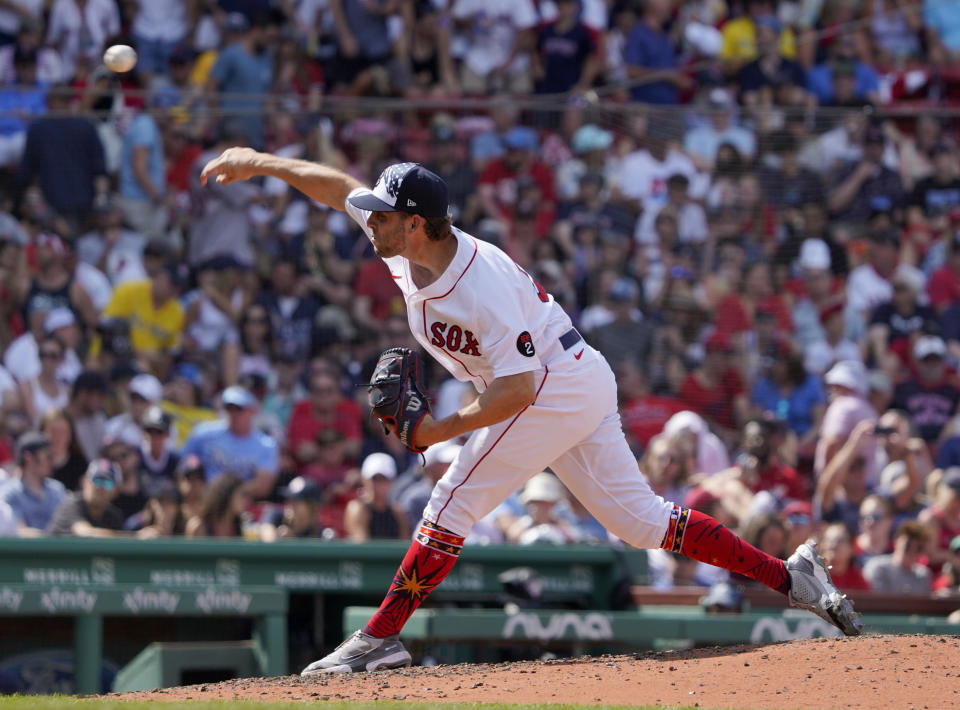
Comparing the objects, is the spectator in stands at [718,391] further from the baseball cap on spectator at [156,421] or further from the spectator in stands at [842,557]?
the baseball cap on spectator at [156,421]

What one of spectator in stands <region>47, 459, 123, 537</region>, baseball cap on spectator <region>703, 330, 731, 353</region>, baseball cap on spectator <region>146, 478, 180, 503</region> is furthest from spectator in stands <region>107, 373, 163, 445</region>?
baseball cap on spectator <region>703, 330, 731, 353</region>

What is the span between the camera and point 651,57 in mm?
14766

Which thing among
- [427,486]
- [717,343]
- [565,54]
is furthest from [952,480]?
[565,54]

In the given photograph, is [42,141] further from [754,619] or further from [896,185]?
[896,185]

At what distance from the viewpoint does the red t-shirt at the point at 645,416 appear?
432 inches

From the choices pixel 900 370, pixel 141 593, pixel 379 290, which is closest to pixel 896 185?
pixel 900 370

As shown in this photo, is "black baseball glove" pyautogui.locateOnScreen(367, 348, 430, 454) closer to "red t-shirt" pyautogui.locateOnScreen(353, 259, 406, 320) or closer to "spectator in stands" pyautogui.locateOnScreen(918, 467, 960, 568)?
"spectator in stands" pyautogui.locateOnScreen(918, 467, 960, 568)

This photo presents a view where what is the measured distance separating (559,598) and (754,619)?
127cm

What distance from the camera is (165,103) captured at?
11594 millimetres

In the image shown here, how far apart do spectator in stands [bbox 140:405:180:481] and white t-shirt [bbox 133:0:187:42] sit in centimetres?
497

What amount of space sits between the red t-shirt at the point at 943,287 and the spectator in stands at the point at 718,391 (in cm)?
234

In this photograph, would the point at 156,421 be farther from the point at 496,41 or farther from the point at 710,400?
the point at 496,41

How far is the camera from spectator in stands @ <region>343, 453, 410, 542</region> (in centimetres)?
918

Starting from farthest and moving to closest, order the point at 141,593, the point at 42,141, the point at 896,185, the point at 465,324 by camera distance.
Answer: the point at 896,185
the point at 42,141
the point at 141,593
the point at 465,324
